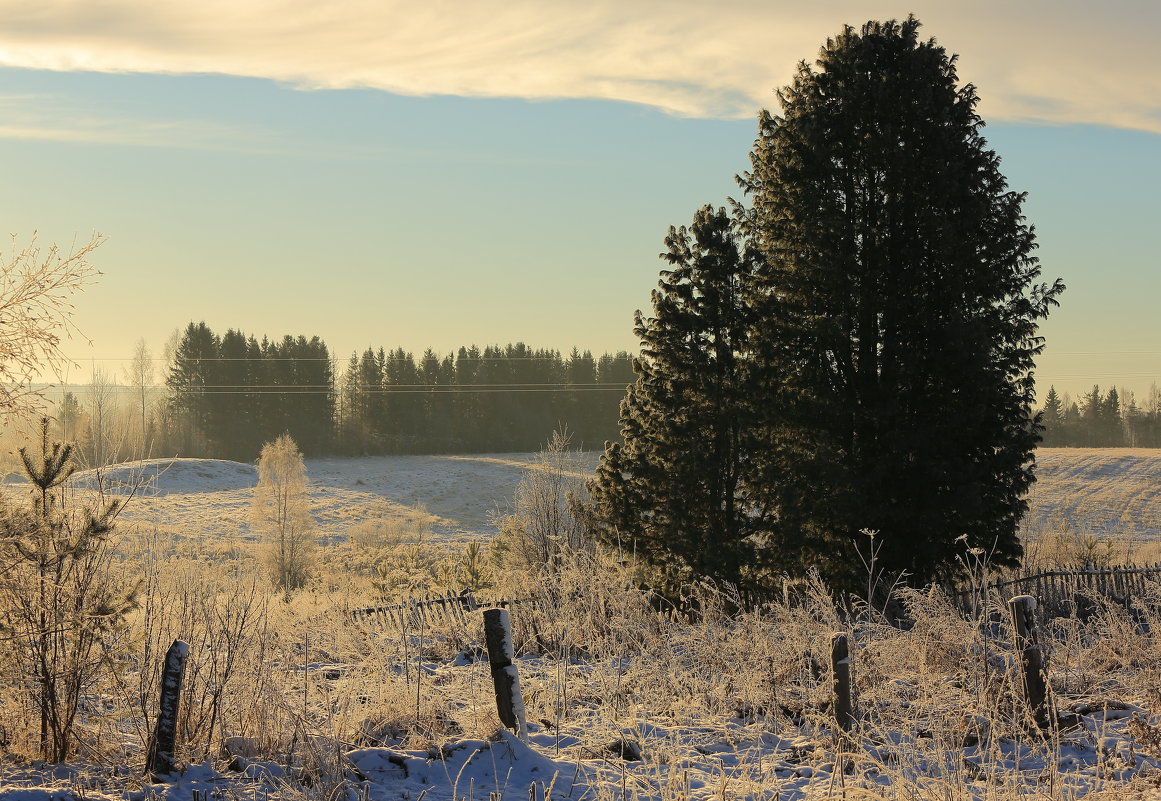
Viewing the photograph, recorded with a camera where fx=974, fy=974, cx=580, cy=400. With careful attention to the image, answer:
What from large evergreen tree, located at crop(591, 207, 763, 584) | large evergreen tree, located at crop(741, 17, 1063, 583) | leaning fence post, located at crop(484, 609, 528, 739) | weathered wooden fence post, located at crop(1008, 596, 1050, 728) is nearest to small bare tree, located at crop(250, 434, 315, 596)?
large evergreen tree, located at crop(591, 207, 763, 584)

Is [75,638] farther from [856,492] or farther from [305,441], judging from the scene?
[305,441]

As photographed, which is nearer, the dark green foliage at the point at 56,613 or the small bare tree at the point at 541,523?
the dark green foliage at the point at 56,613

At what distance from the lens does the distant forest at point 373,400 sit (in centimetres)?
7956

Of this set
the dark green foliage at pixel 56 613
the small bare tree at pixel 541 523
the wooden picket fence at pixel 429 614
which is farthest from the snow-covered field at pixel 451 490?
the dark green foliage at pixel 56 613

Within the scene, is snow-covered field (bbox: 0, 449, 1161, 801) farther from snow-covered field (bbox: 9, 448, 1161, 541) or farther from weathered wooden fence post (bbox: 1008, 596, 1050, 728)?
snow-covered field (bbox: 9, 448, 1161, 541)

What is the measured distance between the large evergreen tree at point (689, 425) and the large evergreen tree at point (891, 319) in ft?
2.26

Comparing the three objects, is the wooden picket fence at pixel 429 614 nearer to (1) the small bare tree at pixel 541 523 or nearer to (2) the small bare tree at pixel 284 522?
(1) the small bare tree at pixel 541 523

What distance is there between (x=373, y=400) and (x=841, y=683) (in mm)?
80311

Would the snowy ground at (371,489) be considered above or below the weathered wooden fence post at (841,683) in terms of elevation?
below

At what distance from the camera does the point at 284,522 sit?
126 feet

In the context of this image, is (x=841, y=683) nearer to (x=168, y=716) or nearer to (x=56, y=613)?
(x=168, y=716)

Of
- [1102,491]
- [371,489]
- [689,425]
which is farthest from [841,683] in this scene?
[371,489]

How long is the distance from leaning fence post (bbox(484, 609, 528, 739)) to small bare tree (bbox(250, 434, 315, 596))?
102ft

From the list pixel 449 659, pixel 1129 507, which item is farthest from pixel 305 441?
pixel 449 659
